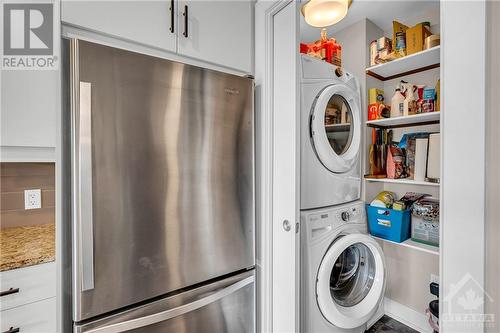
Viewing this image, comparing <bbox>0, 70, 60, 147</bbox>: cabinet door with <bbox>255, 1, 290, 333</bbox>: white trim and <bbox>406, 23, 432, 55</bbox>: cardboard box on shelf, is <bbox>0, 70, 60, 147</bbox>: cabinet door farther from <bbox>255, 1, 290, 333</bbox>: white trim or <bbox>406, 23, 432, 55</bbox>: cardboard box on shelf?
<bbox>406, 23, 432, 55</bbox>: cardboard box on shelf

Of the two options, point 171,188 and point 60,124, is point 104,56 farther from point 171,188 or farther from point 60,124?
point 171,188

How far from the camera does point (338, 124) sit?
173 cm

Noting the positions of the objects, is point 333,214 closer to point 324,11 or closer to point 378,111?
point 378,111

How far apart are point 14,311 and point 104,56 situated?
98cm

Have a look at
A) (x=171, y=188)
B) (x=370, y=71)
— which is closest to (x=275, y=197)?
(x=171, y=188)

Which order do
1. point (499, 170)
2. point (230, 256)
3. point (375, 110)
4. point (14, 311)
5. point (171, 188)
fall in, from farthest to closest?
point (375, 110), point (230, 256), point (171, 188), point (14, 311), point (499, 170)

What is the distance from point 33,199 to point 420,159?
2370 mm

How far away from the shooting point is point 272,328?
4.34 feet

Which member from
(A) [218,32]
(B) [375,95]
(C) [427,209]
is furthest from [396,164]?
(A) [218,32]

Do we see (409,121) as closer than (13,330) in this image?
No

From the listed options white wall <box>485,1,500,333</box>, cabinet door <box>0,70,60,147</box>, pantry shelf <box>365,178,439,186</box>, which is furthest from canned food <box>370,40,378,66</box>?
cabinet door <box>0,70,60,147</box>

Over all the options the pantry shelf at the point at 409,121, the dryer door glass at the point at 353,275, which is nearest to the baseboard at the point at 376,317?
the dryer door glass at the point at 353,275

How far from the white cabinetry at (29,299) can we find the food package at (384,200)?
2004mm

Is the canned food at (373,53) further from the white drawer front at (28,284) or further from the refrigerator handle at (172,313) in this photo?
the white drawer front at (28,284)
